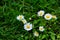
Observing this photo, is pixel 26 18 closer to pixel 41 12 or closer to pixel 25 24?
pixel 25 24

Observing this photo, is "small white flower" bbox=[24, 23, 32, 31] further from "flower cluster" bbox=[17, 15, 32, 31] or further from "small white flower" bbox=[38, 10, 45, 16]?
"small white flower" bbox=[38, 10, 45, 16]

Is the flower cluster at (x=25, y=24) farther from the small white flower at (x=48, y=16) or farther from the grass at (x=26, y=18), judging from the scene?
the small white flower at (x=48, y=16)

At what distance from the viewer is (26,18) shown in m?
3.39

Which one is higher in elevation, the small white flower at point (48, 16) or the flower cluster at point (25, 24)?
the small white flower at point (48, 16)

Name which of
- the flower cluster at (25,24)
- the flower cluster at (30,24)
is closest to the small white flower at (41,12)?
the flower cluster at (30,24)

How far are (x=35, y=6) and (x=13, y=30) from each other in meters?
0.53

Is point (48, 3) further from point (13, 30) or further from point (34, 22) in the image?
point (13, 30)

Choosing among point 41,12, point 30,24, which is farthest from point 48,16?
point 30,24

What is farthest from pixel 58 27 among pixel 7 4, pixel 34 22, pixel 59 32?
pixel 7 4

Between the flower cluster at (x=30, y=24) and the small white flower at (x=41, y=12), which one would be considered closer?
the flower cluster at (x=30, y=24)

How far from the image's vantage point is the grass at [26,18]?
10.6 ft

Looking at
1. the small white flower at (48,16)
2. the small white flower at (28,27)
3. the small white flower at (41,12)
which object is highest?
the small white flower at (41,12)

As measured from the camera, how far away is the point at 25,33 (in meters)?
3.26

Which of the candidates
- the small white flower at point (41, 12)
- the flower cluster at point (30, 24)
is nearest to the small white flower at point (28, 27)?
the flower cluster at point (30, 24)
